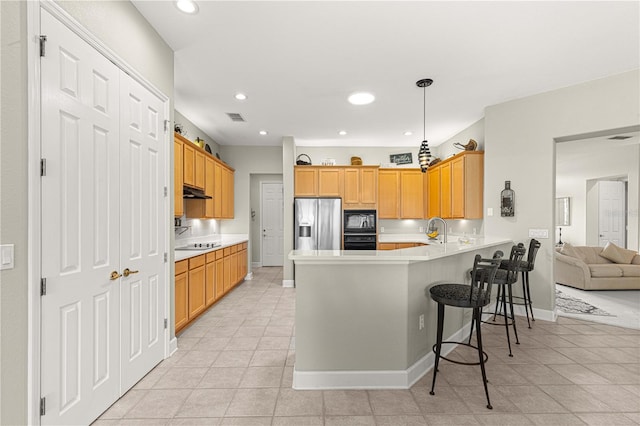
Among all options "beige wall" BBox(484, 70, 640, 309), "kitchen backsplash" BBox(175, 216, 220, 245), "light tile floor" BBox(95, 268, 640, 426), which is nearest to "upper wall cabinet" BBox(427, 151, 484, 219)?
"beige wall" BBox(484, 70, 640, 309)

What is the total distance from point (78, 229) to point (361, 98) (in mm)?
3334

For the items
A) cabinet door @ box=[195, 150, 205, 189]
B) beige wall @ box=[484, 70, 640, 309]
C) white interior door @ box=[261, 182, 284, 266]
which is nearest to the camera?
beige wall @ box=[484, 70, 640, 309]

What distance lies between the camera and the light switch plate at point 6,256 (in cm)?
134

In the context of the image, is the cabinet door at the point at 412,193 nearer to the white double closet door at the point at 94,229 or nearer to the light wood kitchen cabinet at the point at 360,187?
the light wood kitchen cabinet at the point at 360,187

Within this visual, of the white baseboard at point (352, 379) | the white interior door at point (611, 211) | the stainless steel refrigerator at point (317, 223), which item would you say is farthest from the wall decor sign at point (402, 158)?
the white interior door at point (611, 211)

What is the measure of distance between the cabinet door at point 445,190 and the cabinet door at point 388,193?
983 mm

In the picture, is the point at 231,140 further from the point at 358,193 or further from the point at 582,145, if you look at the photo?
the point at 582,145

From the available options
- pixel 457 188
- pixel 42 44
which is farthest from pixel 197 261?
pixel 457 188

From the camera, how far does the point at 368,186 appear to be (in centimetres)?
592

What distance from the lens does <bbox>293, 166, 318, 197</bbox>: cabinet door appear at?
19.2ft

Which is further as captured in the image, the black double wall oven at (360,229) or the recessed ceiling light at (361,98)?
the black double wall oven at (360,229)

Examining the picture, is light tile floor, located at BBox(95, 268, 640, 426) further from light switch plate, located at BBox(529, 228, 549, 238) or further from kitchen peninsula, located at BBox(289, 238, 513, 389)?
light switch plate, located at BBox(529, 228, 549, 238)

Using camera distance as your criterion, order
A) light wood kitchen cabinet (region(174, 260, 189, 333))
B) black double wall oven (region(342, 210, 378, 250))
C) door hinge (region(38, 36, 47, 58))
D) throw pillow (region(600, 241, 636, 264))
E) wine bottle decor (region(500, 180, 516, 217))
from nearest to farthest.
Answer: door hinge (region(38, 36, 47, 58)) < light wood kitchen cabinet (region(174, 260, 189, 333)) < wine bottle decor (region(500, 180, 516, 217)) < throw pillow (region(600, 241, 636, 264)) < black double wall oven (region(342, 210, 378, 250))

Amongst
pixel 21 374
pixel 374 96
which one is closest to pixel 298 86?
pixel 374 96
